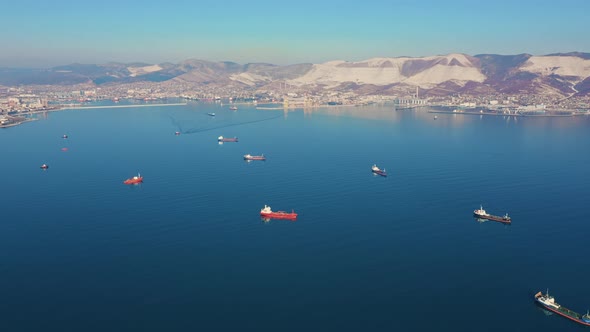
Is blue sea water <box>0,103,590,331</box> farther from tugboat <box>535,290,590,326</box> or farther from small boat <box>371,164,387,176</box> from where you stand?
small boat <box>371,164,387,176</box>

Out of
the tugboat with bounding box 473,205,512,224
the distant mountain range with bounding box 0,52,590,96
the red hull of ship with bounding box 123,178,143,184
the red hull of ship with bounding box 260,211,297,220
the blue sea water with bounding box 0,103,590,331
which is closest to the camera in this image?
the blue sea water with bounding box 0,103,590,331

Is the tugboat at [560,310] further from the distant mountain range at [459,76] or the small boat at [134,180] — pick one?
the distant mountain range at [459,76]

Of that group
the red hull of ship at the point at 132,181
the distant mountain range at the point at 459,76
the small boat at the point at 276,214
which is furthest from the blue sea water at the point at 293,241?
the distant mountain range at the point at 459,76

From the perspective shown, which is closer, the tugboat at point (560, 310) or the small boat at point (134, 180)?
the tugboat at point (560, 310)

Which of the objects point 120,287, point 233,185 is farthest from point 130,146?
point 120,287

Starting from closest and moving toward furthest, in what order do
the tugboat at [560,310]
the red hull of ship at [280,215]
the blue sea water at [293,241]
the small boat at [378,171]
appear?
the tugboat at [560,310], the blue sea water at [293,241], the red hull of ship at [280,215], the small boat at [378,171]

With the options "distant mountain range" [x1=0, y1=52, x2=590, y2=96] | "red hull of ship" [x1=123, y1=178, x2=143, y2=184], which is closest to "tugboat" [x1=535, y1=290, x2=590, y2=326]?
"red hull of ship" [x1=123, y1=178, x2=143, y2=184]
